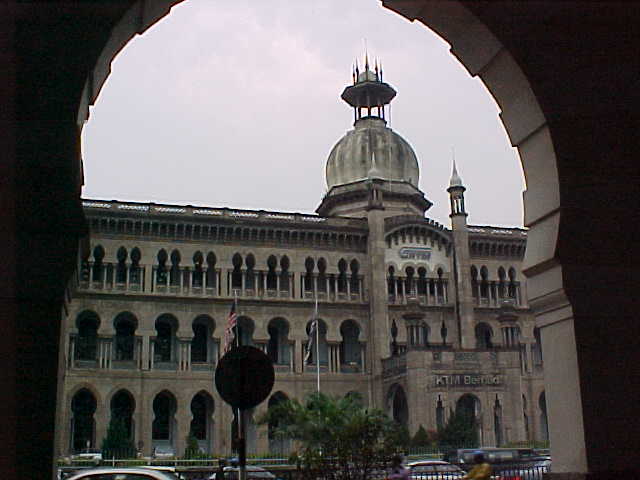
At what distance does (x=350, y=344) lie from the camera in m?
47.4

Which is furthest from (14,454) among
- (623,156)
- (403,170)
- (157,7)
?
(403,170)

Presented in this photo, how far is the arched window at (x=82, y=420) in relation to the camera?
40594mm

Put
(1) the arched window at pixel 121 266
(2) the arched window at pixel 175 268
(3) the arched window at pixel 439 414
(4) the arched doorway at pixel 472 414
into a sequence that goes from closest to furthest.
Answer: (4) the arched doorway at pixel 472 414 → (3) the arched window at pixel 439 414 → (1) the arched window at pixel 121 266 → (2) the arched window at pixel 175 268

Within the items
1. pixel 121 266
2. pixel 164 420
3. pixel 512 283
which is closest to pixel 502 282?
pixel 512 283

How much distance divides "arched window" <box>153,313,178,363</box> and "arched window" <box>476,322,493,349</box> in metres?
18.2

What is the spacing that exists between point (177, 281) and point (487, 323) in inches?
737

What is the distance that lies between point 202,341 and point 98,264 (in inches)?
285

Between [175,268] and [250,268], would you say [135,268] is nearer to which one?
[175,268]

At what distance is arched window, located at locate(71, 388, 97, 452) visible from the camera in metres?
40.6

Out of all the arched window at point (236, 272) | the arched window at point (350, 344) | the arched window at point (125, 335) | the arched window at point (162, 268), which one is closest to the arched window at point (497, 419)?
the arched window at point (350, 344)

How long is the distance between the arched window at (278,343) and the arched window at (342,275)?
3.96 metres

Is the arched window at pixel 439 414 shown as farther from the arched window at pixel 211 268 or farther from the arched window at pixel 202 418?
the arched window at pixel 211 268

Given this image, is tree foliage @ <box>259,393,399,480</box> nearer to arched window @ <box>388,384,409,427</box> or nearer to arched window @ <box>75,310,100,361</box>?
arched window @ <box>388,384,409,427</box>

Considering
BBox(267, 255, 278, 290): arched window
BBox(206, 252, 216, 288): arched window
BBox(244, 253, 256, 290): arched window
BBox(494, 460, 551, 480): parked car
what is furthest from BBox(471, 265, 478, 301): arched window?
BBox(494, 460, 551, 480): parked car
